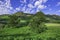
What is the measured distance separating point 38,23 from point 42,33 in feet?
5.19

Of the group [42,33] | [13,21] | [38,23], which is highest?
[13,21]

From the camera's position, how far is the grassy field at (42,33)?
722 inches

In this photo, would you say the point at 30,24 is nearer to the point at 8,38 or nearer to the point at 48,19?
the point at 48,19

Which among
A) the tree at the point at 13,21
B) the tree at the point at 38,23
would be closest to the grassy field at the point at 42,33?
the tree at the point at 38,23

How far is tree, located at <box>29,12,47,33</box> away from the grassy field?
601 mm

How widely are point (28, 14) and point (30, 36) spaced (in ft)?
13.4

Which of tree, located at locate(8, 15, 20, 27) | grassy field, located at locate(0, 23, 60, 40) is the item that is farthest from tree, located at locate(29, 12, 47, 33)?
tree, located at locate(8, 15, 20, 27)

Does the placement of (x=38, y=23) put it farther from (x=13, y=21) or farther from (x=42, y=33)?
(x=13, y=21)

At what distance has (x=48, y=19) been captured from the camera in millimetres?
21359

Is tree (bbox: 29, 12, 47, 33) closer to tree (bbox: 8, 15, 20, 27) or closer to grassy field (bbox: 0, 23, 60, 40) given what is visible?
grassy field (bbox: 0, 23, 60, 40)

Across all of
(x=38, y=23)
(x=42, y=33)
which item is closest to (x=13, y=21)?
(x=38, y=23)

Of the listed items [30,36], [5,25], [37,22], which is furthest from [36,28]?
[5,25]

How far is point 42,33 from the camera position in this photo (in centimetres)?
1941

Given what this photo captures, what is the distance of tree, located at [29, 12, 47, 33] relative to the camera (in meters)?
20.3
